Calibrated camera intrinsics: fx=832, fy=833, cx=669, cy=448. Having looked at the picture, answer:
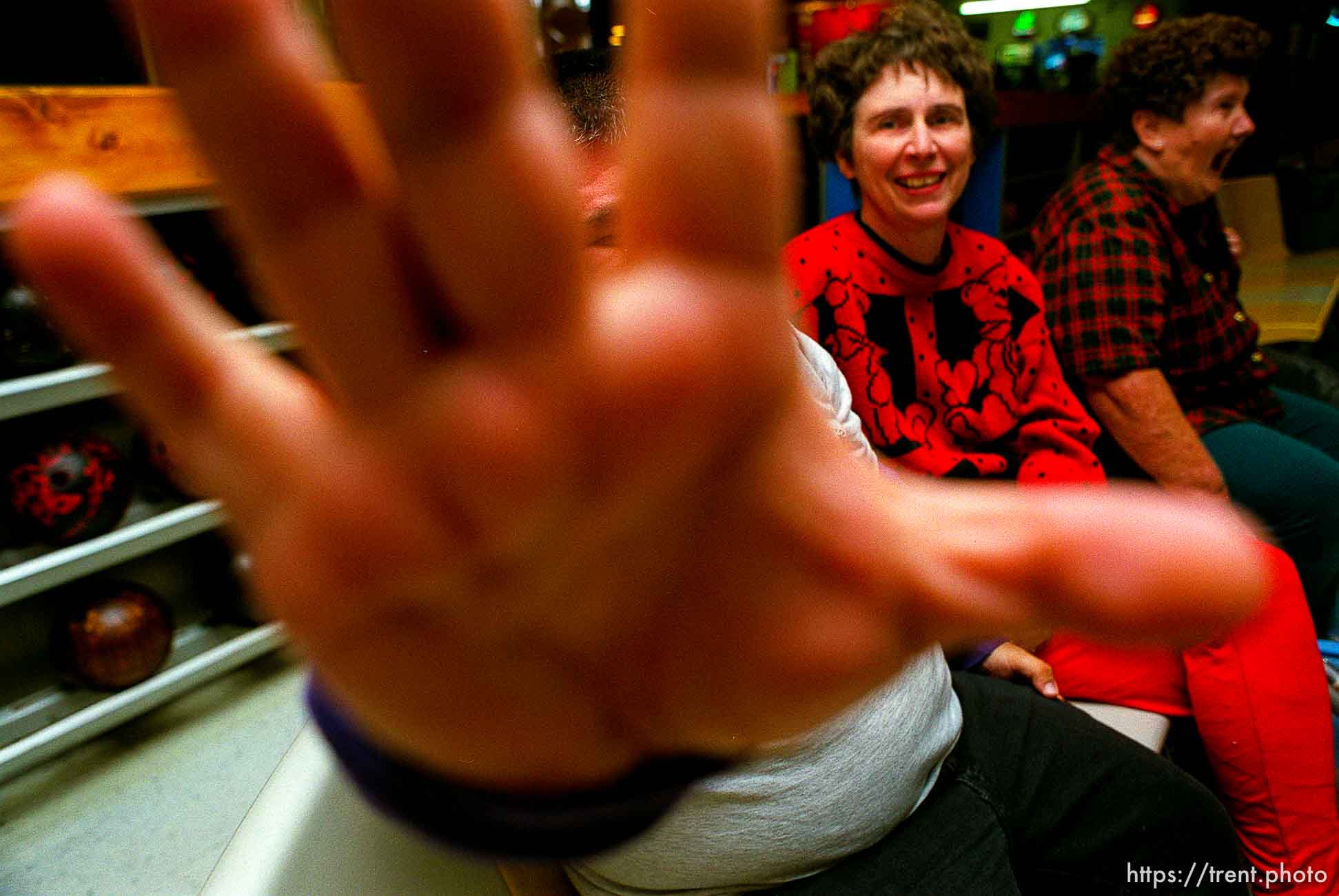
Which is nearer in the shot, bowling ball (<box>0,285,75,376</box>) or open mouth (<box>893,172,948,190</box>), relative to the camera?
open mouth (<box>893,172,948,190</box>)

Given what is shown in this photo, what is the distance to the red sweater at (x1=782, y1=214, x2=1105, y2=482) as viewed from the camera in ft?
3.24

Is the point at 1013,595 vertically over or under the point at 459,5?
under

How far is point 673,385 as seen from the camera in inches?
7.0

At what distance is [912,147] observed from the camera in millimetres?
1061

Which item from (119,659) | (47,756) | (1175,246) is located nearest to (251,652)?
(119,659)

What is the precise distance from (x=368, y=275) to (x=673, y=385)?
7 centimetres

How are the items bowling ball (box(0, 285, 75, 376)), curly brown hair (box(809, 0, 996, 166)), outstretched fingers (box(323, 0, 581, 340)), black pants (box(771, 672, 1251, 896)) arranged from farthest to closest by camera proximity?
bowling ball (box(0, 285, 75, 376)) < curly brown hair (box(809, 0, 996, 166)) < black pants (box(771, 672, 1251, 896)) < outstretched fingers (box(323, 0, 581, 340))

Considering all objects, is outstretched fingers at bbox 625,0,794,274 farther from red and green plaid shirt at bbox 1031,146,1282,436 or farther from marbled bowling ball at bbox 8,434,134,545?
marbled bowling ball at bbox 8,434,134,545

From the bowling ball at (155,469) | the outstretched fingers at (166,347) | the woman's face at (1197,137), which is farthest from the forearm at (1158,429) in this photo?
the bowling ball at (155,469)

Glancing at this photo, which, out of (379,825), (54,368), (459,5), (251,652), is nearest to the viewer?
(459,5)

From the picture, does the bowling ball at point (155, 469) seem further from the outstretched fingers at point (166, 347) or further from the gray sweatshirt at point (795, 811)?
the outstretched fingers at point (166, 347)

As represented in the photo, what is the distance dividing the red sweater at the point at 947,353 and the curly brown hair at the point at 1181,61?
49cm

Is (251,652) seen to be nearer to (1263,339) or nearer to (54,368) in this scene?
(54,368)

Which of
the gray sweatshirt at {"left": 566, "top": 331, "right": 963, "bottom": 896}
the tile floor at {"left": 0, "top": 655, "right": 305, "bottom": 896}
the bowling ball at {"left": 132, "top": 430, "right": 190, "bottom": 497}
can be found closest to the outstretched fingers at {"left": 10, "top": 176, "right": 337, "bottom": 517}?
the gray sweatshirt at {"left": 566, "top": 331, "right": 963, "bottom": 896}
